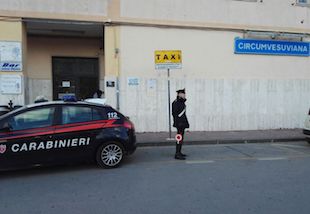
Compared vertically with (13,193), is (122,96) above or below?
above

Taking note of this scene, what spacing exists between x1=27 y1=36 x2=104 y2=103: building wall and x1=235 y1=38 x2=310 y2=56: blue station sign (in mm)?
6603

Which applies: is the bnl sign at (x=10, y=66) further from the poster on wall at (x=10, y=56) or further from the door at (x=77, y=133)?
the door at (x=77, y=133)

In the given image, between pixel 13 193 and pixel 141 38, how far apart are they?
7.75m

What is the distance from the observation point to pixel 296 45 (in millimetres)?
13391

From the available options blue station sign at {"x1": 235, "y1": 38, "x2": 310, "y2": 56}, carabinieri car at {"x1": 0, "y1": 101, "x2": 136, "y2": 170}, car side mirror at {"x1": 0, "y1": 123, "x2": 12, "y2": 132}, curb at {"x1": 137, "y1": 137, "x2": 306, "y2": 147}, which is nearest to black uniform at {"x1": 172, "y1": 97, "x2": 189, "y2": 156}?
carabinieri car at {"x1": 0, "y1": 101, "x2": 136, "y2": 170}

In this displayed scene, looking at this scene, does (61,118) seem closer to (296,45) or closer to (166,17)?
(166,17)

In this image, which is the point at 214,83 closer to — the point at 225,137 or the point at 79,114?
the point at 225,137

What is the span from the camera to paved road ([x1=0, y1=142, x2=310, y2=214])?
4766 mm

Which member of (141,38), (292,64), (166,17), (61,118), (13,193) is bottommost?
(13,193)

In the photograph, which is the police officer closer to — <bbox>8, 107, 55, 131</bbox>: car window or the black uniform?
the black uniform

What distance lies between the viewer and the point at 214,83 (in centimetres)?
1253

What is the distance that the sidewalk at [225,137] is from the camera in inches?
407

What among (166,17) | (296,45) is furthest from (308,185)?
(296,45)

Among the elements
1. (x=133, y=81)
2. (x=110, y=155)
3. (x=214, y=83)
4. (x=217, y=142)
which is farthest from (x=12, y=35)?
(x=217, y=142)
